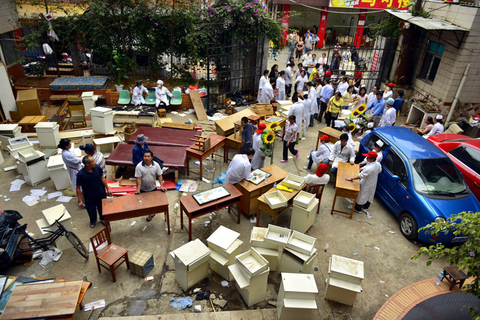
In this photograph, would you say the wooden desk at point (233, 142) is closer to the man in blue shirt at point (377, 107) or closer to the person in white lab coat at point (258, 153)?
the person in white lab coat at point (258, 153)

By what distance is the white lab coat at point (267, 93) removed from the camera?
1205 centimetres

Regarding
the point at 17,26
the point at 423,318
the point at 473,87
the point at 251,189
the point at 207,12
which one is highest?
the point at 207,12

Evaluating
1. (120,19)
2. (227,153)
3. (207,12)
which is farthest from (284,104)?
(120,19)

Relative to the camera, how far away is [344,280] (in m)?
5.14

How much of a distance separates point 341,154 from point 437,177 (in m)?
2.15

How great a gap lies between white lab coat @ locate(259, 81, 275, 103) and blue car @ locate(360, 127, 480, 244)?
5140 millimetres

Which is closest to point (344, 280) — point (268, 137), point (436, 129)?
point (268, 137)

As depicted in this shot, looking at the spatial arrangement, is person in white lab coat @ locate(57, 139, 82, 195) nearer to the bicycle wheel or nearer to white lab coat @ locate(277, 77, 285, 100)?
the bicycle wheel

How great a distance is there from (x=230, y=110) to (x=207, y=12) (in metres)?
4.24

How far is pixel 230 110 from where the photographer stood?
12.2 meters

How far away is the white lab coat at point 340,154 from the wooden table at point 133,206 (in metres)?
4.43

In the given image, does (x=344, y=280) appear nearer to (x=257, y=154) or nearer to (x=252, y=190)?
(x=252, y=190)

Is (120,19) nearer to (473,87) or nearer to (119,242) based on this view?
(119,242)

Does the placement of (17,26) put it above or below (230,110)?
above
